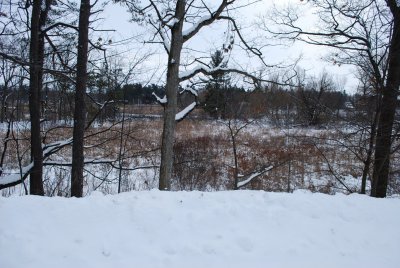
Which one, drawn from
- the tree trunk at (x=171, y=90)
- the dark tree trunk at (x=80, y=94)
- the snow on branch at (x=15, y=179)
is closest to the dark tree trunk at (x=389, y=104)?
the tree trunk at (x=171, y=90)

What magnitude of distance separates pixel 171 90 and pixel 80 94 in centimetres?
202

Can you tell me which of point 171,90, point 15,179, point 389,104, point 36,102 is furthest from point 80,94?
point 389,104

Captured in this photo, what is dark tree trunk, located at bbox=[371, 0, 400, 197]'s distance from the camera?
25.5 ft

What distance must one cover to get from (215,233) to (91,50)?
645cm

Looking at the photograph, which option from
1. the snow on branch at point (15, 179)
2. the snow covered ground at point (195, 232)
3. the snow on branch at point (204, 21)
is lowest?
the snow on branch at point (15, 179)

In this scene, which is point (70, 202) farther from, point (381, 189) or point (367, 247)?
point (381, 189)

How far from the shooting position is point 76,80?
7.10 metres

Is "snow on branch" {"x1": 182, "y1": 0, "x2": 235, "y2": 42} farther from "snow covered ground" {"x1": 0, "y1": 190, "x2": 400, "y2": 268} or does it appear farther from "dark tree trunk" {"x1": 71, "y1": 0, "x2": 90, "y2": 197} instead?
"snow covered ground" {"x1": 0, "y1": 190, "x2": 400, "y2": 268}

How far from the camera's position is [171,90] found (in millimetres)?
7590

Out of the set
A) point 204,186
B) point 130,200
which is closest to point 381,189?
point 204,186

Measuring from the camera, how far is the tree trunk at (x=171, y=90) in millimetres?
7488

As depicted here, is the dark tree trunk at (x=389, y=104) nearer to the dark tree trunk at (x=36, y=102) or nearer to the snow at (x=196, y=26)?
the snow at (x=196, y=26)

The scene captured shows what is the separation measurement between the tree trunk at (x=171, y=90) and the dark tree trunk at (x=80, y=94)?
1848 millimetres

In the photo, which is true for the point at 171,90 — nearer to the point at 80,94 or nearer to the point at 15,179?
the point at 80,94
